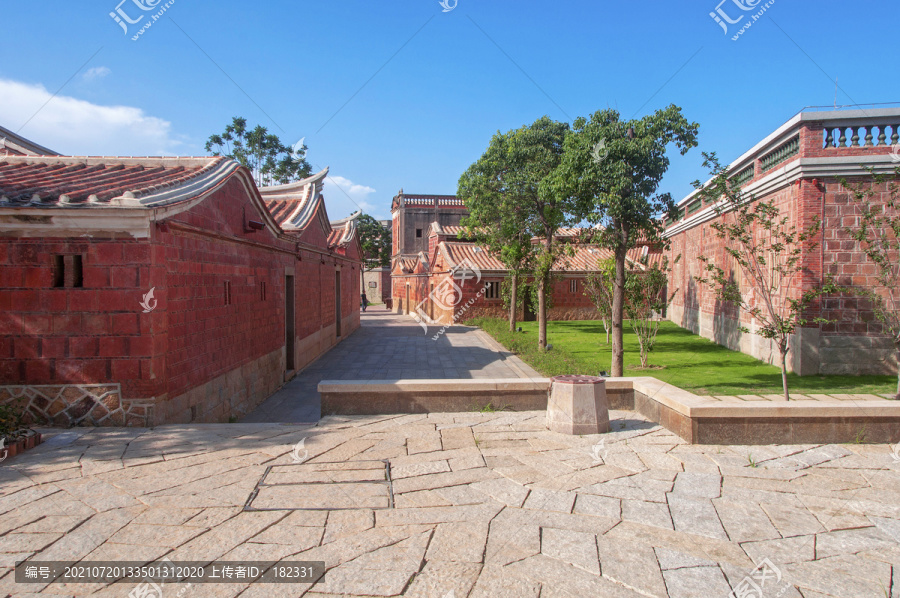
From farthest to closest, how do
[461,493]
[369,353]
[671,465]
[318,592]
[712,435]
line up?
1. [369,353]
2. [712,435]
3. [671,465]
4. [461,493]
5. [318,592]

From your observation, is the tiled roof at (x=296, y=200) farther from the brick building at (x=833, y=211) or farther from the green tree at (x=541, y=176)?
the brick building at (x=833, y=211)

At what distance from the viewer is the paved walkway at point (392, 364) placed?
29.2 ft

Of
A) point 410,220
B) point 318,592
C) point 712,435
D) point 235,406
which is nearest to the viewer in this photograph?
point 318,592

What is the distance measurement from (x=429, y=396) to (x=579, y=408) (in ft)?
5.62

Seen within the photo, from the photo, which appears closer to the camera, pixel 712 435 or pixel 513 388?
pixel 712 435

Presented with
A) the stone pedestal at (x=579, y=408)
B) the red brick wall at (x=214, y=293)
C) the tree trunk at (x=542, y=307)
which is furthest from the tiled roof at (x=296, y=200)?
the stone pedestal at (x=579, y=408)

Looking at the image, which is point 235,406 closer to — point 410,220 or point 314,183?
point 314,183

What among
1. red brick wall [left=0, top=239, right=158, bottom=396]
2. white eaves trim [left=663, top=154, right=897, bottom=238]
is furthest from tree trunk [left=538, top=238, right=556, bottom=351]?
red brick wall [left=0, top=239, right=158, bottom=396]

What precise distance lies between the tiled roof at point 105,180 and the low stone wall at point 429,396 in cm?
264

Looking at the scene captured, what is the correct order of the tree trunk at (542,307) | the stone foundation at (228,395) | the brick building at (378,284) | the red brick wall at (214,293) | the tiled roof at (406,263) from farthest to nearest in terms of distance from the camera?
the brick building at (378,284) → the tiled roof at (406,263) → the tree trunk at (542,307) → the stone foundation at (228,395) → the red brick wall at (214,293)

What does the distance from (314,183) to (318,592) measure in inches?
468

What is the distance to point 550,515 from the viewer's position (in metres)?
3.56

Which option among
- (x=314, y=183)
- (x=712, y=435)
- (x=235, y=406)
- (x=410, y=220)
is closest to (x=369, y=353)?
(x=314, y=183)

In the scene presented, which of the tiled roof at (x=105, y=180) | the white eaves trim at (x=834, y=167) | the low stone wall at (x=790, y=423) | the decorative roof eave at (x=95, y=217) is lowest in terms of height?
the low stone wall at (x=790, y=423)
